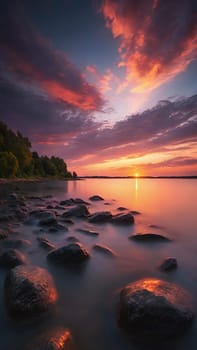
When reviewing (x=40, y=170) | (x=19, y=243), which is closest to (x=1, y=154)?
(x=40, y=170)

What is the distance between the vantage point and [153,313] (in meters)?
2.52

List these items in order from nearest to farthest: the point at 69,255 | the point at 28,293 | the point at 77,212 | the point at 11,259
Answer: the point at 28,293 → the point at 11,259 → the point at 69,255 → the point at 77,212

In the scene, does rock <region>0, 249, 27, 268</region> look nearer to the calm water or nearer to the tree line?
the calm water

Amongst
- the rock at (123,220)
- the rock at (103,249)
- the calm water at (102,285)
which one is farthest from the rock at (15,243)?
the rock at (123,220)

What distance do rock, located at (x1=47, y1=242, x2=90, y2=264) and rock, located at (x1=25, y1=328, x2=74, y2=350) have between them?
2.12m

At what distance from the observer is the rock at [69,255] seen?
4.59 metres

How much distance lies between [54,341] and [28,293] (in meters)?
0.90

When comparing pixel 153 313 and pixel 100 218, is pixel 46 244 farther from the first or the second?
pixel 100 218

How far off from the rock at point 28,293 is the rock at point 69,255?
1.13 meters

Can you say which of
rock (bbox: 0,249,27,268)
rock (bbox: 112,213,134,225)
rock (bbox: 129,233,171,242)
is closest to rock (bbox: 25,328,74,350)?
rock (bbox: 0,249,27,268)

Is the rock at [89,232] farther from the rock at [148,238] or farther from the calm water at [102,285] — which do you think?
the rock at [148,238]

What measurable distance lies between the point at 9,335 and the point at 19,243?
140 inches

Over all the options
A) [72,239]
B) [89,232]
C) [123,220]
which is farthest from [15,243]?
[123,220]

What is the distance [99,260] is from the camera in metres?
4.92
